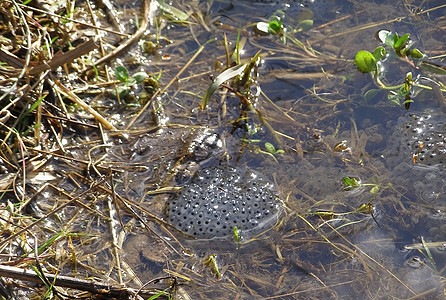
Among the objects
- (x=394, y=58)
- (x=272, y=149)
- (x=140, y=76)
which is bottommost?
(x=272, y=149)

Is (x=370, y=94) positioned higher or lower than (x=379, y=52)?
lower

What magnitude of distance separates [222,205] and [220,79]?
647 mm

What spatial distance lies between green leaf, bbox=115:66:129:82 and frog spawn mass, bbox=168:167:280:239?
75 centimetres

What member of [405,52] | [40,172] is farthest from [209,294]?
[405,52]

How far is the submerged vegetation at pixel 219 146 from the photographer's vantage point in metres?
2.09

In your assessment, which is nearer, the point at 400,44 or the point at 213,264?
the point at 213,264

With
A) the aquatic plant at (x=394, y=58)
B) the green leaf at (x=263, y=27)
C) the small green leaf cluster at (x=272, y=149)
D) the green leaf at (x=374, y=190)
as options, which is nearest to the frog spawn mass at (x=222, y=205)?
the small green leaf cluster at (x=272, y=149)

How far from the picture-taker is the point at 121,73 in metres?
2.76

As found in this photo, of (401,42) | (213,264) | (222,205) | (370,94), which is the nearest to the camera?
(213,264)

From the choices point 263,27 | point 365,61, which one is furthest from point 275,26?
point 365,61

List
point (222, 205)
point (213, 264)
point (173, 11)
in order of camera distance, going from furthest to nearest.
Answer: point (173, 11), point (222, 205), point (213, 264)

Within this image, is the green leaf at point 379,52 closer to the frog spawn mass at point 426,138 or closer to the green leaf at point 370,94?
the green leaf at point 370,94

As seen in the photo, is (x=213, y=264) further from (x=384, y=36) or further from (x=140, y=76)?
(x=384, y=36)

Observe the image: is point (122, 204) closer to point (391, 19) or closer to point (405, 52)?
point (405, 52)
